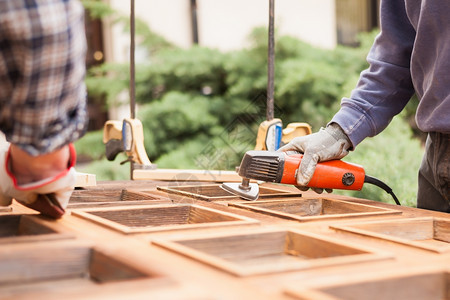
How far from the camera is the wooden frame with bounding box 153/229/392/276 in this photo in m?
0.78

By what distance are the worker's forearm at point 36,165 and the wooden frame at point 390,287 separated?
477mm

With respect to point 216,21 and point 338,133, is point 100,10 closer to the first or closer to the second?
point 216,21

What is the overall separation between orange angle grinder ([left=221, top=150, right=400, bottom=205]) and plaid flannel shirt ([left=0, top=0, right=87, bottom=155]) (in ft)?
1.79

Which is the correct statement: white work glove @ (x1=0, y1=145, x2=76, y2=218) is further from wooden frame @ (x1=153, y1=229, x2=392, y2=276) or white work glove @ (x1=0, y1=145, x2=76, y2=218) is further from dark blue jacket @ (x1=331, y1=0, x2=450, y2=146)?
dark blue jacket @ (x1=331, y1=0, x2=450, y2=146)

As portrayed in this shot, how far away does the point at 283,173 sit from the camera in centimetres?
137

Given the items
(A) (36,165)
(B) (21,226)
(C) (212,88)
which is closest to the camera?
(A) (36,165)

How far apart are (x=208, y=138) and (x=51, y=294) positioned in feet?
10.1

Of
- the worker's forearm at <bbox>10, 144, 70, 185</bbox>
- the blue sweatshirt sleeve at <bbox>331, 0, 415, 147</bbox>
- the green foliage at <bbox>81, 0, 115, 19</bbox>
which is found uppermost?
the green foliage at <bbox>81, 0, 115, 19</bbox>

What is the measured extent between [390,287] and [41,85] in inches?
20.2

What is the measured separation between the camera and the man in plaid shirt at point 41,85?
2.47 feet

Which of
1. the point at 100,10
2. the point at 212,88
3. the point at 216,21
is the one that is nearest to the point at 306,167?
the point at 212,88

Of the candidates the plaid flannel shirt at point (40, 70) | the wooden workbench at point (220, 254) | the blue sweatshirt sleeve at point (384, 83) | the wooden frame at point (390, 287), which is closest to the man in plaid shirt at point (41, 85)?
the plaid flannel shirt at point (40, 70)

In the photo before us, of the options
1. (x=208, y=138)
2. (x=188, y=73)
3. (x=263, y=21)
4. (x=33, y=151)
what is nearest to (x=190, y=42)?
(x=263, y=21)

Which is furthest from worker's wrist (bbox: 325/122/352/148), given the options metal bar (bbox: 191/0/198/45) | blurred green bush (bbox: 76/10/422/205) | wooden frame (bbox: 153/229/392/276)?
metal bar (bbox: 191/0/198/45)
